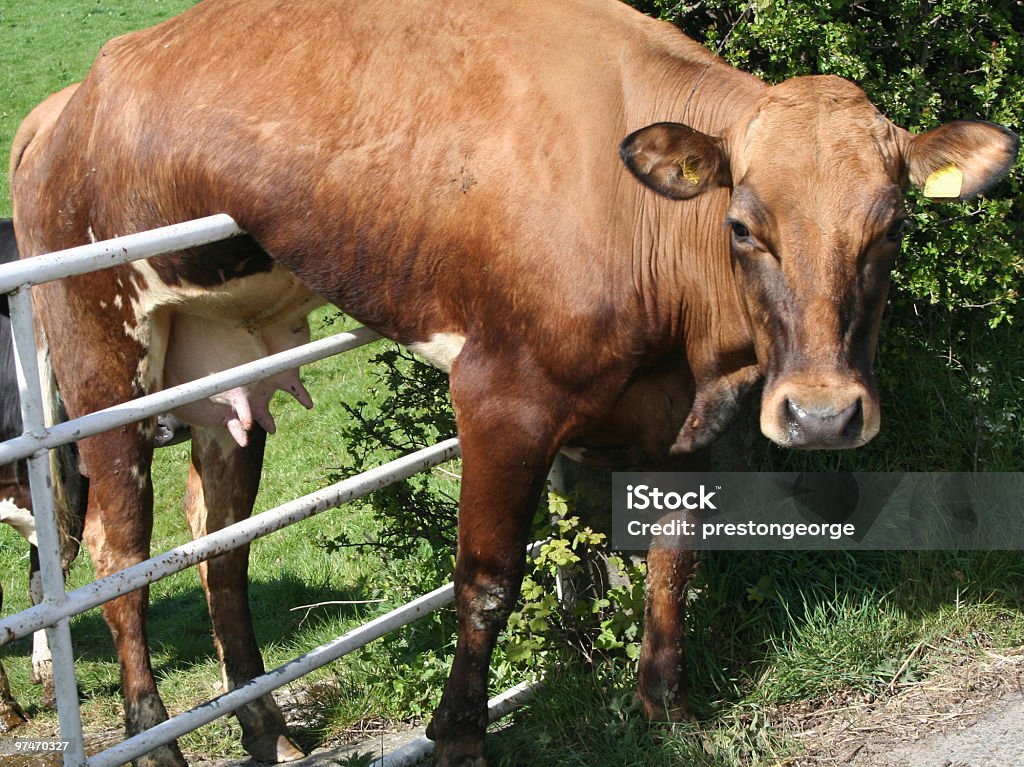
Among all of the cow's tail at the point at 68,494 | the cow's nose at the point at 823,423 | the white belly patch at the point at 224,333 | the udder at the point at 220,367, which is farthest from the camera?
the cow's tail at the point at 68,494

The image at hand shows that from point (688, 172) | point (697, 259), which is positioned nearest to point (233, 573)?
point (697, 259)

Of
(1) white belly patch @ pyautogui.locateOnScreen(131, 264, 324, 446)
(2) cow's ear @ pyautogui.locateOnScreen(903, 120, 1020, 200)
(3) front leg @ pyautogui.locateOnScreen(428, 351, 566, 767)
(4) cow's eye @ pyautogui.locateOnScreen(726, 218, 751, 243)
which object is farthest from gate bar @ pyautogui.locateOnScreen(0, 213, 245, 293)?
(2) cow's ear @ pyautogui.locateOnScreen(903, 120, 1020, 200)

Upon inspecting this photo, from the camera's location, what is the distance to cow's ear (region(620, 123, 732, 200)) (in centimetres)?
327

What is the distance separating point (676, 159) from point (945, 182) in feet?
2.66

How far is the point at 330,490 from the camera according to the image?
3670 millimetres

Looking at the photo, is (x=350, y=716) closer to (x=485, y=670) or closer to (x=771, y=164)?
(x=485, y=670)

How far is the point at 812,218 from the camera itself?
3.15 m

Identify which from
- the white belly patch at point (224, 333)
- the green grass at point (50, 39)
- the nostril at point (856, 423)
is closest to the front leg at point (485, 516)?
the nostril at point (856, 423)

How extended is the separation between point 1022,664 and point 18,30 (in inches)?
836

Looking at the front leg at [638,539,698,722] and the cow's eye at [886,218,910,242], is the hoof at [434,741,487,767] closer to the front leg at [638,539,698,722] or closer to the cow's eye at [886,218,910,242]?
the front leg at [638,539,698,722]

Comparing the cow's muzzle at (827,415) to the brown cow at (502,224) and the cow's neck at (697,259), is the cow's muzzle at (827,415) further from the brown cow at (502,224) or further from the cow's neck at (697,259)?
the cow's neck at (697,259)

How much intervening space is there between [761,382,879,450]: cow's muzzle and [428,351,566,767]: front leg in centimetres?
66

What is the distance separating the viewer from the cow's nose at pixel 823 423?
308 centimetres

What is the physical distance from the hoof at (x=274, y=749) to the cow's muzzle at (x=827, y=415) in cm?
225
